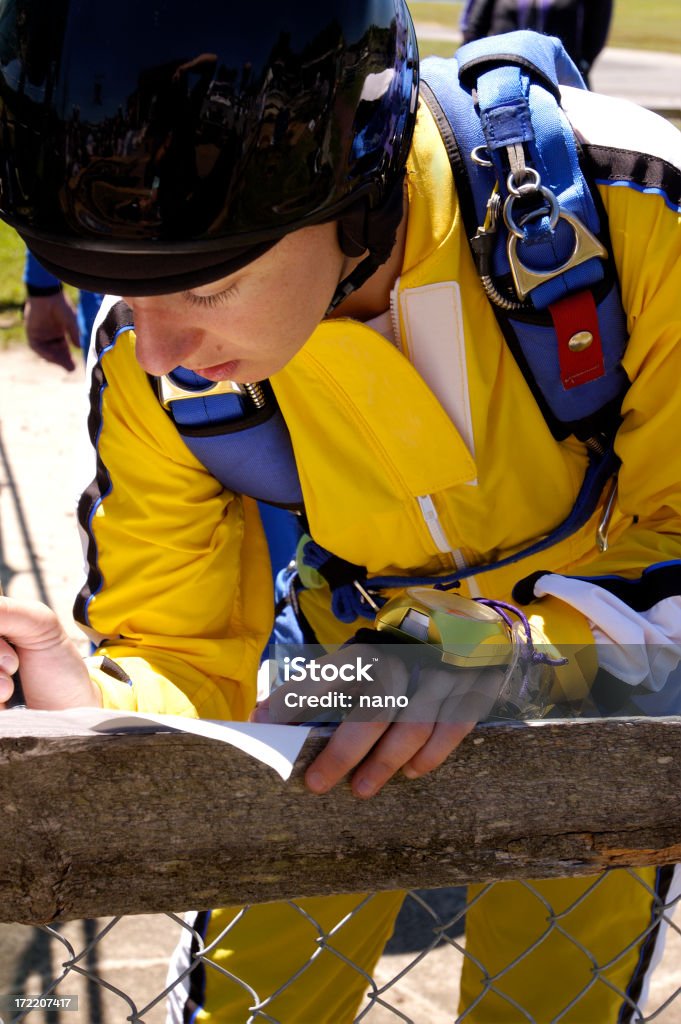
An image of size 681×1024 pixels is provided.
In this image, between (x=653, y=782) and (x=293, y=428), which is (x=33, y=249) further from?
(x=653, y=782)

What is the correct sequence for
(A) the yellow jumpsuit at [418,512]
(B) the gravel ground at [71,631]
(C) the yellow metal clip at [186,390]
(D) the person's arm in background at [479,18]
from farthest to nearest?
(D) the person's arm in background at [479,18] → (B) the gravel ground at [71,631] → (C) the yellow metal clip at [186,390] → (A) the yellow jumpsuit at [418,512]

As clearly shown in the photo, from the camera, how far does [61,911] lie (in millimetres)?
1362

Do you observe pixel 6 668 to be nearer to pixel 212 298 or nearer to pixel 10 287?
pixel 212 298

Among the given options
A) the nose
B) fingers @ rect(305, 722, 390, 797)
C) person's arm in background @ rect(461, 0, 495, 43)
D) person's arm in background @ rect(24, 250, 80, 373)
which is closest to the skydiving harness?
the nose

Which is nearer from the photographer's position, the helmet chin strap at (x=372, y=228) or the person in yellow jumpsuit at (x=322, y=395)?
the person in yellow jumpsuit at (x=322, y=395)

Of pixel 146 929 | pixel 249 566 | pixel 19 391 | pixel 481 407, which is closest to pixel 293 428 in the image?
pixel 481 407

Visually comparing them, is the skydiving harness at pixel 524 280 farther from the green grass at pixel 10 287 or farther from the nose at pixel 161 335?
the green grass at pixel 10 287

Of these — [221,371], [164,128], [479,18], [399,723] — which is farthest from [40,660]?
[479,18]

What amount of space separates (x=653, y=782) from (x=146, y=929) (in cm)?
217

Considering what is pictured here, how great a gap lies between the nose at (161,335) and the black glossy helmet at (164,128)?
72 mm

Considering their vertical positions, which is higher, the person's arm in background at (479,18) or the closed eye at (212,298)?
the closed eye at (212,298)

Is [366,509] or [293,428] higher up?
[293,428]

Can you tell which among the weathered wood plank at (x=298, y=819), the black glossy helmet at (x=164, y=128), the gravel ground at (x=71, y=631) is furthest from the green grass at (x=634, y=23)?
the weathered wood plank at (x=298, y=819)

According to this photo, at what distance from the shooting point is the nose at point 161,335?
64.1 inches
